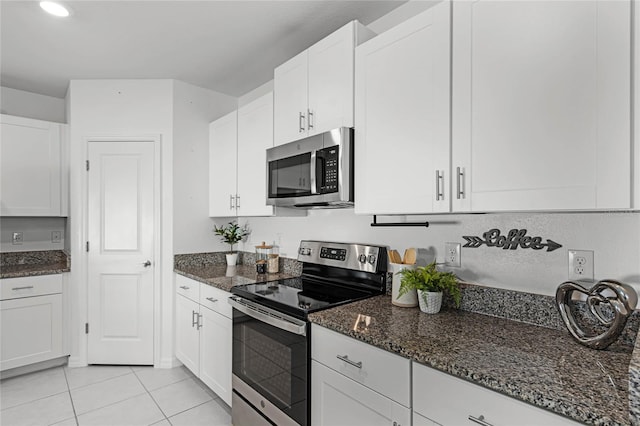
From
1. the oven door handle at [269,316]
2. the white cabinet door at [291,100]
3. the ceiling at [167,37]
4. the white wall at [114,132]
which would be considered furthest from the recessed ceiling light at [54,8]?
the oven door handle at [269,316]

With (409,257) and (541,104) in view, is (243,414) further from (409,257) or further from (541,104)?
(541,104)

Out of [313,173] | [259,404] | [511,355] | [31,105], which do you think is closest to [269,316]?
[259,404]

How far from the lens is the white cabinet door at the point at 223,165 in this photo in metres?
2.84

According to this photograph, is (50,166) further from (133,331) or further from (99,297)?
(133,331)

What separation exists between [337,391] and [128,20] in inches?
97.1

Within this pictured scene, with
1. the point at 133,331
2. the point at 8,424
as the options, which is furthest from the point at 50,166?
the point at 8,424

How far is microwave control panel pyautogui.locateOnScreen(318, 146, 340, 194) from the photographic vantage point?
5.94 feet

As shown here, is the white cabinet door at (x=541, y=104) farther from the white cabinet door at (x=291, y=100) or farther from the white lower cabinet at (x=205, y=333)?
the white lower cabinet at (x=205, y=333)

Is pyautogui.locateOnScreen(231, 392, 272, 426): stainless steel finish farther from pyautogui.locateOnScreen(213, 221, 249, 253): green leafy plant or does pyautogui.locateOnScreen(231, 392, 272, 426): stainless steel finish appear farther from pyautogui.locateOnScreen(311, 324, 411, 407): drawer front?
pyautogui.locateOnScreen(213, 221, 249, 253): green leafy plant

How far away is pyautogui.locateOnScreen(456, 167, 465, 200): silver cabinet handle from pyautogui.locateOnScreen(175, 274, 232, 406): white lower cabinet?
158 cm

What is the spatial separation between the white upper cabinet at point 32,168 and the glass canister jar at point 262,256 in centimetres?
194

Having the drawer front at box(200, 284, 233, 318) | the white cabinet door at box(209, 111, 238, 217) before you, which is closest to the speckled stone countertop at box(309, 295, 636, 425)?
the drawer front at box(200, 284, 233, 318)

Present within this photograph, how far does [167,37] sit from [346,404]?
2.51m

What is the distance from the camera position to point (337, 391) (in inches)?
55.5
